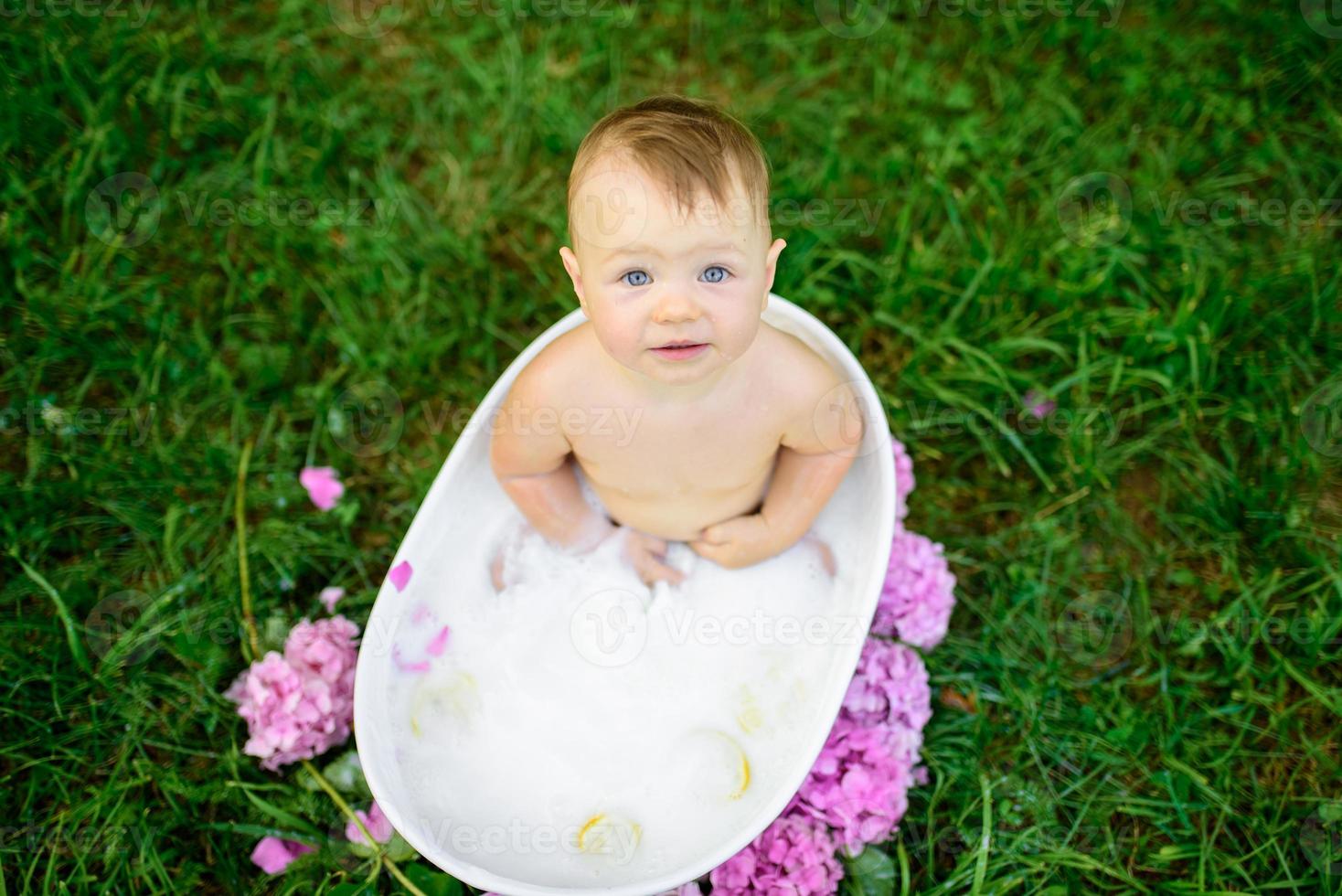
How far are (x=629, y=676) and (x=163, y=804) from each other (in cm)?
96

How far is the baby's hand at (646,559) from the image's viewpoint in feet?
7.03

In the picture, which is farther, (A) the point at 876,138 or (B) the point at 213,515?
(A) the point at 876,138

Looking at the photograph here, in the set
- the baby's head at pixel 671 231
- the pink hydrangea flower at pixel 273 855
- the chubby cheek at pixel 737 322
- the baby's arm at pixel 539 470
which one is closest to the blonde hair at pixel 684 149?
the baby's head at pixel 671 231

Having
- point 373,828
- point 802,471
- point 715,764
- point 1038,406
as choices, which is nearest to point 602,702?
point 715,764

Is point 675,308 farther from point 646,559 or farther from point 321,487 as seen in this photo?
point 321,487

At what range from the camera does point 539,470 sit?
A: 78.7 inches

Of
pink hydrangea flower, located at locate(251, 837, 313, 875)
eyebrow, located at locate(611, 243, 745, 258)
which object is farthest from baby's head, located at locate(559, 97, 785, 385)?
pink hydrangea flower, located at locate(251, 837, 313, 875)

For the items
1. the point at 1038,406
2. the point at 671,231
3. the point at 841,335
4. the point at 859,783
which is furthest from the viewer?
the point at 841,335

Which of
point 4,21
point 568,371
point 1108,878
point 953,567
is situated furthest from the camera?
point 4,21

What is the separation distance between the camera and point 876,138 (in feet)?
9.07

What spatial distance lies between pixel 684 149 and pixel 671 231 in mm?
119

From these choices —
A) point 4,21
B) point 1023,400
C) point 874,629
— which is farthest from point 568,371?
point 4,21

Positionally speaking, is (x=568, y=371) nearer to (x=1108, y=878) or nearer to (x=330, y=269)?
(x=330, y=269)

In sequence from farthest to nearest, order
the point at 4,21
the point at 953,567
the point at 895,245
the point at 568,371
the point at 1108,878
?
the point at 4,21 < the point at 895,245 < the point at 953,567 < the point at 1108,878 < the point at 568,371
